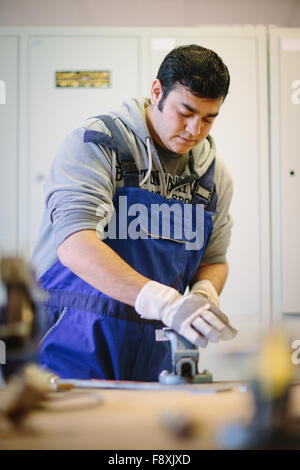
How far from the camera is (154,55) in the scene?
2809 millimetres

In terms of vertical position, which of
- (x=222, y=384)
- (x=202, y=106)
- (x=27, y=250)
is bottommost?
(x=222, y=384)

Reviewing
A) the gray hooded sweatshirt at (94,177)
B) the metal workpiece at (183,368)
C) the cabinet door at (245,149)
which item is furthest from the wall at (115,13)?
the metal workpiece at (183,368)

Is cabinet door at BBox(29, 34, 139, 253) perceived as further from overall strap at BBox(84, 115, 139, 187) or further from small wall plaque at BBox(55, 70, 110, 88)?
overall strap at BBox(84, 115, 139, 187)

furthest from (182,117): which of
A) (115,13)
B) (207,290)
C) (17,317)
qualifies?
(115,13)

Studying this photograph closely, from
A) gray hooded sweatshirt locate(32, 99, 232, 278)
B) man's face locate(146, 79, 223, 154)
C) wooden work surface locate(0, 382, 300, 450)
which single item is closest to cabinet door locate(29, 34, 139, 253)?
gray hooded sweatshirt locate(32, 99, 232, 278)

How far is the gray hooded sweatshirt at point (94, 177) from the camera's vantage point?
1.37 m

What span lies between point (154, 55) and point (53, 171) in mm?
1570

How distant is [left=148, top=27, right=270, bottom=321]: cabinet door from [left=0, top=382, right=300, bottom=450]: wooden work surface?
1.86 meters

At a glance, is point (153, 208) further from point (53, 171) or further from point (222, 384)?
point (222, 384)

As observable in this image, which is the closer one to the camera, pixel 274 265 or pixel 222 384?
pixel 222 384

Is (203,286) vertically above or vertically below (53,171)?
below

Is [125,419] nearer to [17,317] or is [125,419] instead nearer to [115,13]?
[17,317]

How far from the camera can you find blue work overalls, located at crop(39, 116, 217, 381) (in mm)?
1406
